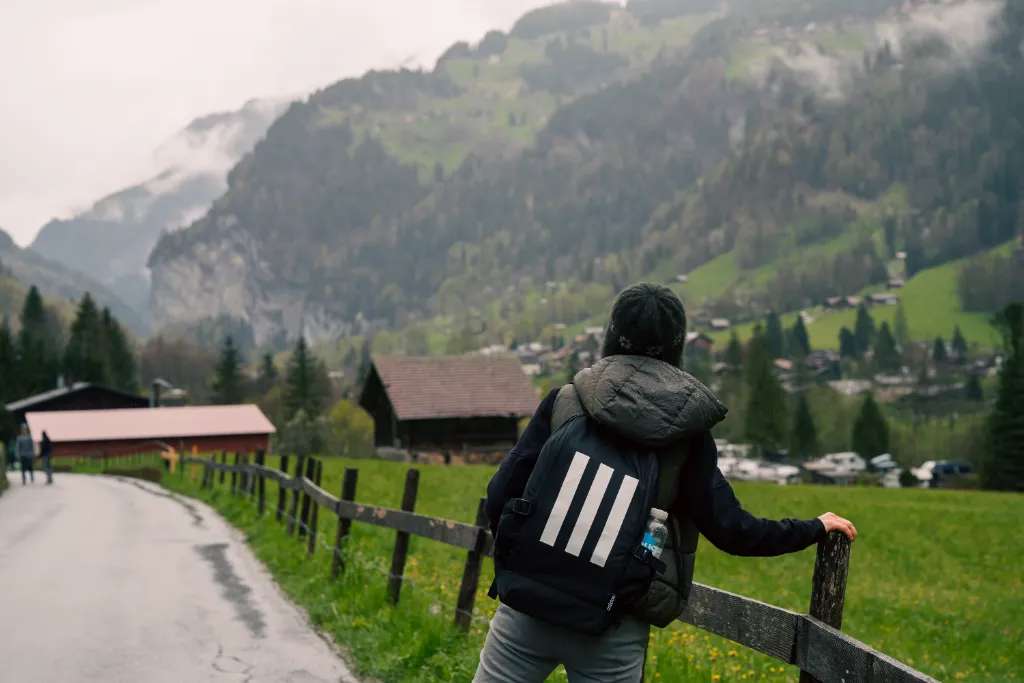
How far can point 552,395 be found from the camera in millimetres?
4473

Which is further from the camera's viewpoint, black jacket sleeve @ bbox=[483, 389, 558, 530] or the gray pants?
black jacket sleeve @ bbox=[483, 389, 558, 530]

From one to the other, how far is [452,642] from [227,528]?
13.6 metres

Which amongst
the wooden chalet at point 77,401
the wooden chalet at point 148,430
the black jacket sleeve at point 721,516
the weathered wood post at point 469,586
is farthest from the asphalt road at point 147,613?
the wooden chalet at point 77,401

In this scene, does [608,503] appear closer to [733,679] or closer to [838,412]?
[733,679]

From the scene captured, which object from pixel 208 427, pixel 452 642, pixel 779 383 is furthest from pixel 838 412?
pixel 452 642

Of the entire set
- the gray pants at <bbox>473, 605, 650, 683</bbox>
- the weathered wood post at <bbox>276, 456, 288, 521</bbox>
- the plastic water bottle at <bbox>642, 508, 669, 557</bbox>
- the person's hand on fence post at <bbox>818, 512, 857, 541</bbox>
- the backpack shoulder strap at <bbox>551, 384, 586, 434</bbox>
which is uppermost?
the backpack shoulder strap at <bbox>551, 384, 586, 434</bbox>

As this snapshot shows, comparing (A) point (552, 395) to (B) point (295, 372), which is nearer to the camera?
(A) point (552, 395)

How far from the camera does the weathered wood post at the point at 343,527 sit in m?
12.5

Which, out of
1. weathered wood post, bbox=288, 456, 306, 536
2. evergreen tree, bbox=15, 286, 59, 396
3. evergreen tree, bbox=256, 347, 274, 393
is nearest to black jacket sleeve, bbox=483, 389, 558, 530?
weathered wood post, bbox=288, 456, 306, 536

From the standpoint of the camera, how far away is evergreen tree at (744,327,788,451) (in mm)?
143375

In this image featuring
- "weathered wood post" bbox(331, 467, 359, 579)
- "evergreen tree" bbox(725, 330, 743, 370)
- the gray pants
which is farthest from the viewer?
"evergreen tree" bbox(725, 330, 743, 370)

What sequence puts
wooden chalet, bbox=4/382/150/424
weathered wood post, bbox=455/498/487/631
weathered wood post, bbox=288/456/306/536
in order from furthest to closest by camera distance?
wooden chalet, bbox=4/382/150/424 < weathered wood post, bbox=288/456/306/536 < weathered wood post, bbox=455/498/487/631

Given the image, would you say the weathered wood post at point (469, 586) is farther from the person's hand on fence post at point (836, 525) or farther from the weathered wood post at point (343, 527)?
the person's hand on fence post at point (836, 525)

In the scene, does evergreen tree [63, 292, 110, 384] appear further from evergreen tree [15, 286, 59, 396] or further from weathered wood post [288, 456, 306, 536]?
weathered wood post [288, 456, 306, 536]
